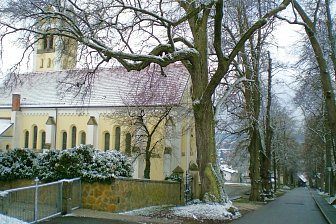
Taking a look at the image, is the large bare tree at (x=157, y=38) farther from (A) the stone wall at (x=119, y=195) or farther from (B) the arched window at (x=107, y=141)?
(B) the arched window at (x=107, y=141)

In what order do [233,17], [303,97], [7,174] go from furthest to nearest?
[303,97]
[233,17]
[7,174]

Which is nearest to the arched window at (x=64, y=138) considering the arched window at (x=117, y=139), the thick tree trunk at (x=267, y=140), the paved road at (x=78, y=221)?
the arched window at (x=117, y=139)

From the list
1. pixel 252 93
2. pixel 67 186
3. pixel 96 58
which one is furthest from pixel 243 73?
pixel 67 186

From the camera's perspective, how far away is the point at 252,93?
1134 inches

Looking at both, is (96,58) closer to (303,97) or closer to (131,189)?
(131,189)

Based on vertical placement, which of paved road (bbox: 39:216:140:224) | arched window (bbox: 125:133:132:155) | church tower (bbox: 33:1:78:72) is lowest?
paved road (bbox: 39:216:140:224)

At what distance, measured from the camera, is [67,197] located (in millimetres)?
14477

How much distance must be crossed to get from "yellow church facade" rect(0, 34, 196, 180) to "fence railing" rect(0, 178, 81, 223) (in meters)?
18.2

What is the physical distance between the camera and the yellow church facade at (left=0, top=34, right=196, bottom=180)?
35.9m

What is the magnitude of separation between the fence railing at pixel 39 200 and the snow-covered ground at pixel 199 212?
2420 mm

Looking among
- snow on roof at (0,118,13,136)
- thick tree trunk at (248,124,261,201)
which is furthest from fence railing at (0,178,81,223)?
snow on roof at (0,118,13,136)

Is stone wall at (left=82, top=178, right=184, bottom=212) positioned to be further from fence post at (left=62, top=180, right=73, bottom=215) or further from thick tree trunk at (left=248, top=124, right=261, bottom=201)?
thick tree trunk at (left=248, top=124, right=261, bottom=201)

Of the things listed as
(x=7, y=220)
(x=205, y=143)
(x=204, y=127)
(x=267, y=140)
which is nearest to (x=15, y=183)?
(x=7, y=220)

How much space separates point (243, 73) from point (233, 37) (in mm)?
1994
